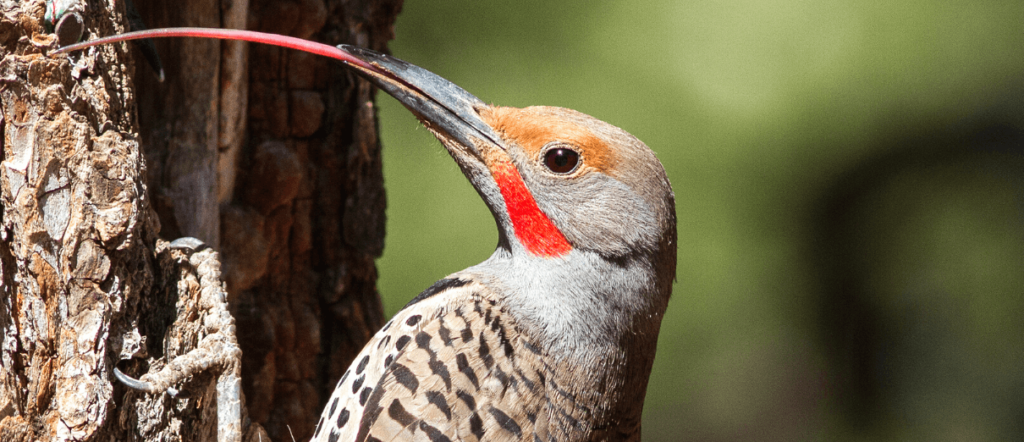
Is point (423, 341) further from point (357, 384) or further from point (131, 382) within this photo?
point (131, 382)

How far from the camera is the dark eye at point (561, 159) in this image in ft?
6.24

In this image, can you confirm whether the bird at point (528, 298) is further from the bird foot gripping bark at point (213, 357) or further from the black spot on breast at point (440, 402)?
the bird foot gripping bark at point (213, 357)

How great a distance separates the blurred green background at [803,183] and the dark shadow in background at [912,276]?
0.01 meters

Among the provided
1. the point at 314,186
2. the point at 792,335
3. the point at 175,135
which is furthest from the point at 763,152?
the point at 175,135

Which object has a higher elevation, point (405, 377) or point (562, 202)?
point (562, 202)

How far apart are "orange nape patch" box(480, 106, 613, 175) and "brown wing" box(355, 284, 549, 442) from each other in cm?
41

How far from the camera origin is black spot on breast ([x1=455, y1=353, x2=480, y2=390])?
1.88m

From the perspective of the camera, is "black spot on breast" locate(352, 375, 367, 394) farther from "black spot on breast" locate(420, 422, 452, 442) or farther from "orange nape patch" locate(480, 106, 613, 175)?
"orange nape patch" locate(480, 106, 613, 175)

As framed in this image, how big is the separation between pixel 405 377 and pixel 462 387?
0.13 metres

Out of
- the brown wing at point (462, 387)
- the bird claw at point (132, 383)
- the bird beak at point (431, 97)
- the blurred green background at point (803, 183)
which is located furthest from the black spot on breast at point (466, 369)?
the blurred green background at point (803, 183)

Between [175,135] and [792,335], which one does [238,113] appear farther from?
[792,335]

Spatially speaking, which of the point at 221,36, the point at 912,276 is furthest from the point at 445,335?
the point at 912,276

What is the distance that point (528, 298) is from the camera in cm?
200

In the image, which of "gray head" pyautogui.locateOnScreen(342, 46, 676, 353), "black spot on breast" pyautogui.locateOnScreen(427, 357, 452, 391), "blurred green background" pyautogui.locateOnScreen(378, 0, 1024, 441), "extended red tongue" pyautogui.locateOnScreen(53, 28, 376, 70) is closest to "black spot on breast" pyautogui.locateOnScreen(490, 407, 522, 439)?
"black spot on breast" pyautogui.locateOnScreen(427, 357, 452, 391)
